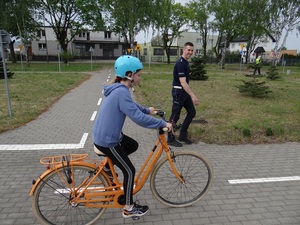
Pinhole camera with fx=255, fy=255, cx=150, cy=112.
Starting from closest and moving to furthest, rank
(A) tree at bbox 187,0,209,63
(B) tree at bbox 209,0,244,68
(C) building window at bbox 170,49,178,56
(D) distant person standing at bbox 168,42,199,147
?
(D) distant person standing at bbox 168,42,199,147
(B) tree at bbox 209,0,244,68
(A) tree at bbox 187,0,209,63
(C) building window at bbox 170,49,178,56

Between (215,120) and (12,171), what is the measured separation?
535 cm

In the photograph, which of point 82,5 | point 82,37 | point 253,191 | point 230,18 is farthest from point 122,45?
point 253,191

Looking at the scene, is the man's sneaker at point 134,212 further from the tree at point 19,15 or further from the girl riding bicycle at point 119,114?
the tree at point 19,15

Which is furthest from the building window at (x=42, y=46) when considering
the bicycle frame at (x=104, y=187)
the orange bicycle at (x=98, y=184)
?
the bicycle frame at (x=104, y=187)

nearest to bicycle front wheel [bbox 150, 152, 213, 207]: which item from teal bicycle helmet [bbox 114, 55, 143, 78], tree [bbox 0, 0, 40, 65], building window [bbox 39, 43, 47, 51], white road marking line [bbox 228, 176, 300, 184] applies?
white road marking line [bbox 228, 176, 300, 184]

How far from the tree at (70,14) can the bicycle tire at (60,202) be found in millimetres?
36109

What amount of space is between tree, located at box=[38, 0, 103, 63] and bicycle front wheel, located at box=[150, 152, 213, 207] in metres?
36.1

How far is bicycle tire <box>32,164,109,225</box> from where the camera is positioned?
2.64 meters

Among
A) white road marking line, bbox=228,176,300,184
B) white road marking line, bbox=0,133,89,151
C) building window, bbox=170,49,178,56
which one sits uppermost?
building window, bbox=170,49,178,56

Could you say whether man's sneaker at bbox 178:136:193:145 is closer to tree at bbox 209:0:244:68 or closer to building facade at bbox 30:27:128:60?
tree at bbox 209:0:244:68

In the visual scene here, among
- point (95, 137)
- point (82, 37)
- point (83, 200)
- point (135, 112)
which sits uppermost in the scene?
point (82, 37)

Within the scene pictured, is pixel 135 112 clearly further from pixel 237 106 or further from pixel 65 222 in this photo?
pixel 237 106

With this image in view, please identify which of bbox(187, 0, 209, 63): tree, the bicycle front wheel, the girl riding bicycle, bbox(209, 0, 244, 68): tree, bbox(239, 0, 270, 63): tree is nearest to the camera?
the girl riding bicycle

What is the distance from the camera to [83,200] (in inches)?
110
